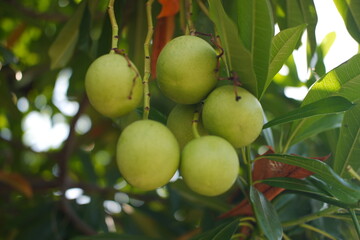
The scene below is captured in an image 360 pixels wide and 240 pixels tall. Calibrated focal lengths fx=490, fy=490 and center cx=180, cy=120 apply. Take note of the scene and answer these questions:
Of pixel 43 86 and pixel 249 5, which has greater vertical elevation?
pixel 249 5

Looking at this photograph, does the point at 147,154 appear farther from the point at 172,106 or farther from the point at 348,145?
the point at 172,106

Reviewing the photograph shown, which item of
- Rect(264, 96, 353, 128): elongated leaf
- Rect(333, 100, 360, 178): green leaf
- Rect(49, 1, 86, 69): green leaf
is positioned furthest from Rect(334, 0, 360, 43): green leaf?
Rect(49, 1, 86, 69): green leaf

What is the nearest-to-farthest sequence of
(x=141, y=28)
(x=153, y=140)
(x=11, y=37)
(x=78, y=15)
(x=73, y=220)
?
1. (x=153, y=140)
2. (x=78, y=15)
3. (x=141, y=28)
4. (x=73, y=220)
5. (x=11, y=37)

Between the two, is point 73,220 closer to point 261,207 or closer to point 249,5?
point 261,207

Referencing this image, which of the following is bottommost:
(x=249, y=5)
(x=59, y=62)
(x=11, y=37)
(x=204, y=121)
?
(x=11, y=37)

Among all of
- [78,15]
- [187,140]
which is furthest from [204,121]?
[78,15]

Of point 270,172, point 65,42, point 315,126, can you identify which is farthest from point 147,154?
point 65,42

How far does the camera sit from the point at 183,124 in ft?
2.96

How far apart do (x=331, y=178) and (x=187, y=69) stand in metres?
0.38

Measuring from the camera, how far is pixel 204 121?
0.84 meters

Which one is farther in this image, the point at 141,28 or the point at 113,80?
the point at 141,28

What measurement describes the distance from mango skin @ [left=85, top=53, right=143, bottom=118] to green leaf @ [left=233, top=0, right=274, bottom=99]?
23cm

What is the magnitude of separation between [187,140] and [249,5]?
0.27 meters

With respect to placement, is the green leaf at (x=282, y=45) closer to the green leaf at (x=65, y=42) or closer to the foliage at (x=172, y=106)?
the foliage at (x=172, y=106)
